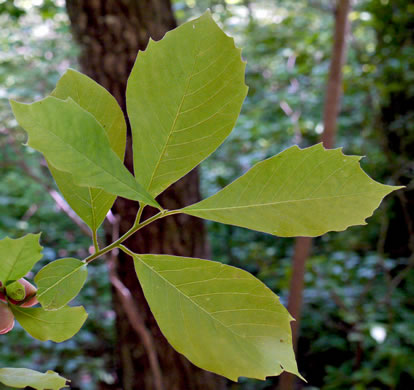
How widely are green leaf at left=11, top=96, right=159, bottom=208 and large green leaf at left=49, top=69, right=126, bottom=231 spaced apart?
0.04 meters

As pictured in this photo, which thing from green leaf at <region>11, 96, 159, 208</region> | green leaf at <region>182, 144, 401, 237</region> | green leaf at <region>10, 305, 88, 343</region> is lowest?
green leaf at <region>10, 305, 88, 343</region>

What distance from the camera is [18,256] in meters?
0.22

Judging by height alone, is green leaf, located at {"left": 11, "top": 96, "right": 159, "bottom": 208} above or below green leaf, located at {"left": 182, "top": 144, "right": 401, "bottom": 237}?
above

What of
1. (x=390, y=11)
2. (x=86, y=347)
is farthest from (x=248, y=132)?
(x=86, y=347)

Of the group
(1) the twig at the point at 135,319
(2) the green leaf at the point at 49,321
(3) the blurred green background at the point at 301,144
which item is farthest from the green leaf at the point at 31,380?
(3) the blurred green background at the point at 301,144

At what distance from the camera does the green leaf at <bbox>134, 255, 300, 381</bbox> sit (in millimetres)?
207

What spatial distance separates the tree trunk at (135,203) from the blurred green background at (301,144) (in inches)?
10.6

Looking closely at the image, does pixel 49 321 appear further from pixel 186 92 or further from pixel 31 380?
pixel 186 92

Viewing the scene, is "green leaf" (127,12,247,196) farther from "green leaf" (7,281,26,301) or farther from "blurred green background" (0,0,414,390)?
"blurred green background" (0,0,414,390)

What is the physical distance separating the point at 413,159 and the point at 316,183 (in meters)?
2.64

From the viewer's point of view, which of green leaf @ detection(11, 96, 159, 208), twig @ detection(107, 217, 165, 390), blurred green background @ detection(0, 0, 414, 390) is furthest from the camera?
blurred green background @ detection(0, 0, 414, 390)

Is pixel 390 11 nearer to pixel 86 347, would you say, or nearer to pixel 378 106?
pixel 378 106

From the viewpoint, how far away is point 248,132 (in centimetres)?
221

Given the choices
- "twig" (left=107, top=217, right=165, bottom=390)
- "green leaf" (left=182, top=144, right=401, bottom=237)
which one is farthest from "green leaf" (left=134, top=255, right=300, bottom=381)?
"twig" (left=107, top=217, right=165, bottom=390)
